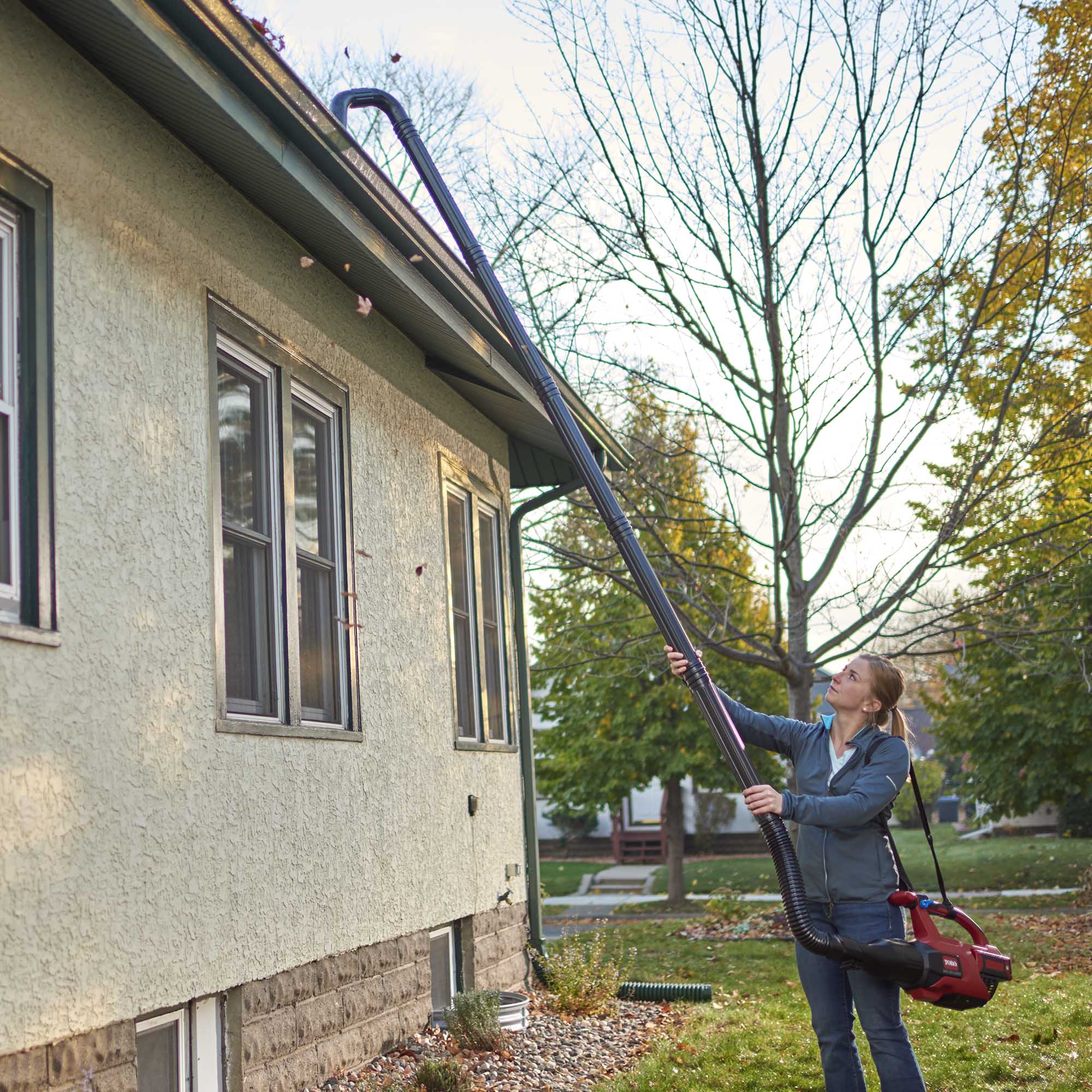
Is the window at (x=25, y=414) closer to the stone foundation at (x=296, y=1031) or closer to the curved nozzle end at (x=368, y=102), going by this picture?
the stone foundation at (x=296, y=1031)

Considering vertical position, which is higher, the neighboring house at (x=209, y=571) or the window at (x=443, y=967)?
the neighboring house at (x=209, y=571)

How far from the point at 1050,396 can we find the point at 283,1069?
359 inches

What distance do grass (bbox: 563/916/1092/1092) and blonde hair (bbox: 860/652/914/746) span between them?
7.42ft

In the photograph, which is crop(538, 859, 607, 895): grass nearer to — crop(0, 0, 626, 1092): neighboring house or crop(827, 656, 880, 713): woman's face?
crop(0, 0, 626, 1092): neighboring house

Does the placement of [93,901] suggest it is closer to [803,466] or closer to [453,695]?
[453,695]

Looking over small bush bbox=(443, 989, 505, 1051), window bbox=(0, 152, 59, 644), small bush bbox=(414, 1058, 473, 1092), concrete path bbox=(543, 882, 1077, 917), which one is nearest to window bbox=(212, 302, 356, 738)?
window bbox=(0, 152, 59, 644)

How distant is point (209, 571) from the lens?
4.70m

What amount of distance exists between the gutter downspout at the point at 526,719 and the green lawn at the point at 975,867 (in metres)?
10.9

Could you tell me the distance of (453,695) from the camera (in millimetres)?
7602

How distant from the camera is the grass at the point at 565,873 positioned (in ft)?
78.3

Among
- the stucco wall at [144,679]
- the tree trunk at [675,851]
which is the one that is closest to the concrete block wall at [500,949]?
the stucco wall at [144,679]

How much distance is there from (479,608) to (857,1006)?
4735mm

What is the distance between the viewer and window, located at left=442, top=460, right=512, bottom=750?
26.7 ft

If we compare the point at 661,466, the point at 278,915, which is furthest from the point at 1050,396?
the point at 278,915
